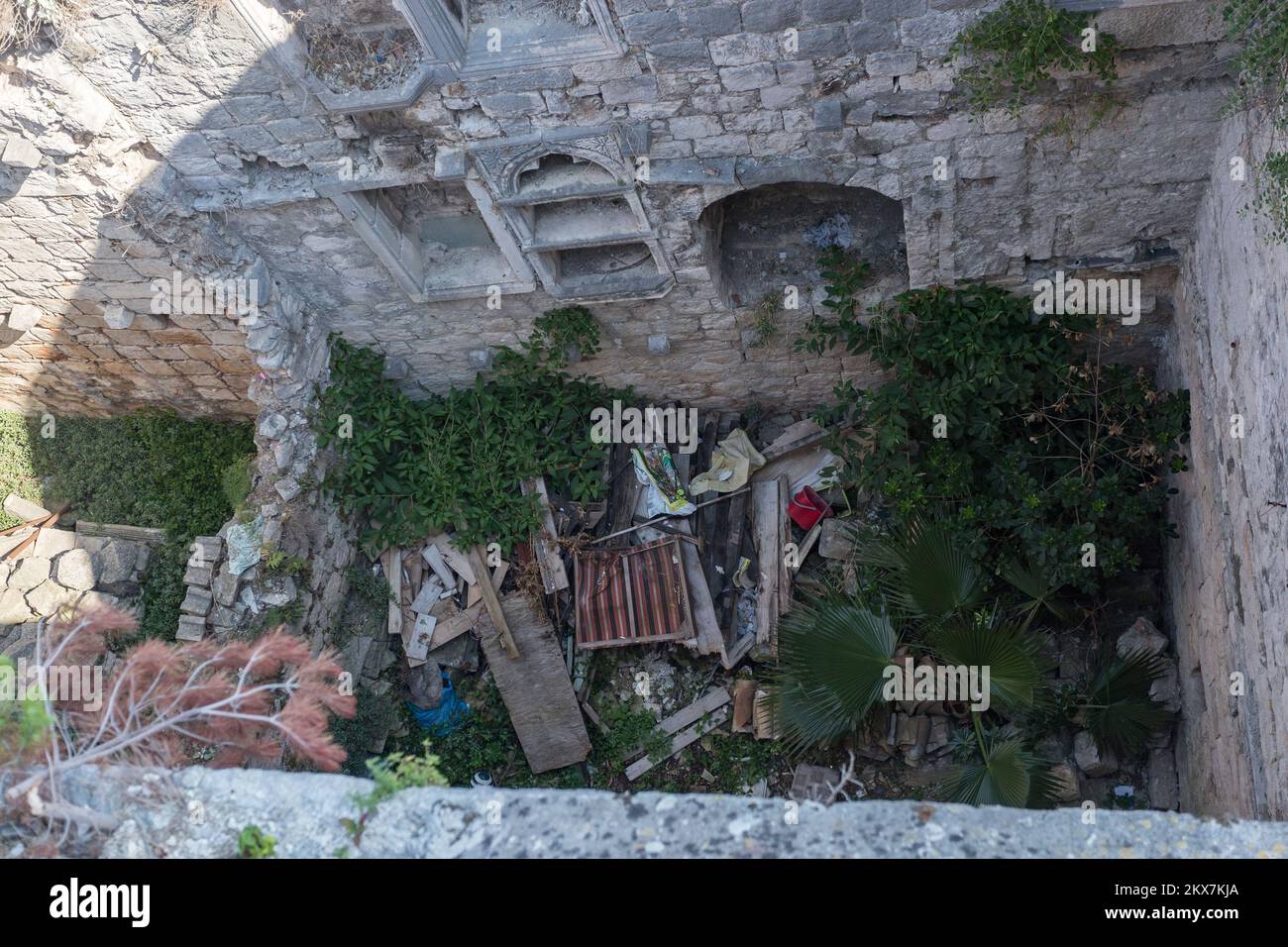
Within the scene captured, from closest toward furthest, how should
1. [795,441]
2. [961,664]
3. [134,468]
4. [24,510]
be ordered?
[961,664], [795,441], [24,510], [134,468]

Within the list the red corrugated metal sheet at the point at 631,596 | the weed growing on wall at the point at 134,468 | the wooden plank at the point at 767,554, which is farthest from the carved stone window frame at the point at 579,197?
the weed growing on wall at the point at 134,468

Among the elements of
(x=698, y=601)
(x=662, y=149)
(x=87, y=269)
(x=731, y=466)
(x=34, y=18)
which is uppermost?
(x=34, y=18)

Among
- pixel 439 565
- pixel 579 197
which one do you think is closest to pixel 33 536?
pixel 439 565

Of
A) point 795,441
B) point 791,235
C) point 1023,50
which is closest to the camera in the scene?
point 1023,50

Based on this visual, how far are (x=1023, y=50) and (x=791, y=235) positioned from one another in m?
2.14

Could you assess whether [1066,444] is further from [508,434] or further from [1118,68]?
[508,434]

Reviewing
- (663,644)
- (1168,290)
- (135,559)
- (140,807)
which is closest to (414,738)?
(663,644)

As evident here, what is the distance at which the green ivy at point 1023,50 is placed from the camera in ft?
17.1

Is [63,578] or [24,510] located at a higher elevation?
[24,510]

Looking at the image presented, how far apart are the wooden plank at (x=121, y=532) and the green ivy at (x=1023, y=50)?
617cm

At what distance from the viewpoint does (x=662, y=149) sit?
6105 mm

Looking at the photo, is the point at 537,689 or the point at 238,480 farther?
the point at 238,480

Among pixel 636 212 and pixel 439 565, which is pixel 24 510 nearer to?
pixel 439 565

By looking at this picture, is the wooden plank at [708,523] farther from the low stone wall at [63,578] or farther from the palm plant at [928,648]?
the low stone wall at [63,578]
